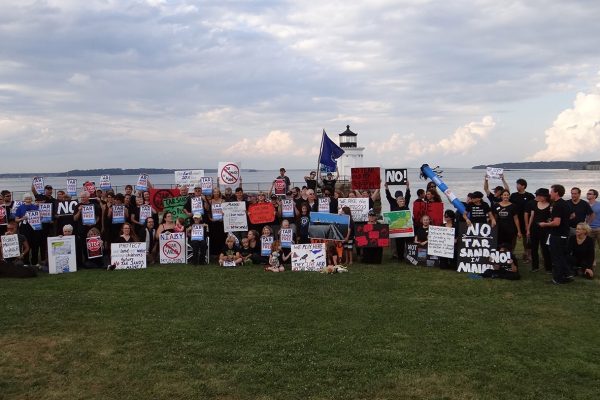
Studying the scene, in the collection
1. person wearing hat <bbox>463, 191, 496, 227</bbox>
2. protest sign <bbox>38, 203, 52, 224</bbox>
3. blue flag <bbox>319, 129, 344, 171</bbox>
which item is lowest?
person wearing hat <bbox>463, 191, 496, 227</bbox>

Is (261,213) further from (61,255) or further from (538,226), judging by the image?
(538,226)

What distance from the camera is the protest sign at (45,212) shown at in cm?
1232

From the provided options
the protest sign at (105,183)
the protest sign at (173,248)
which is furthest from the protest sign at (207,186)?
the protest sign at (105,183)

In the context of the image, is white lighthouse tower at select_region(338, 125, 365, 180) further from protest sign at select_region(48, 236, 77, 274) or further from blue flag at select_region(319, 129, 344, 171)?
protest sign at select_region(48, 236, 77, 274)

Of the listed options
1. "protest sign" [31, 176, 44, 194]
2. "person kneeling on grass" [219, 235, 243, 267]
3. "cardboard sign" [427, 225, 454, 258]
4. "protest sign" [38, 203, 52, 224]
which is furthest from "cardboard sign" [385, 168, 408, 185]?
"protest sign" [31, 176, 44, 194]

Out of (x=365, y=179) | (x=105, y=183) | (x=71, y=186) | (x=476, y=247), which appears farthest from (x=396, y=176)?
(x=71, y=186)

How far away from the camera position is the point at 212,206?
42.7ft

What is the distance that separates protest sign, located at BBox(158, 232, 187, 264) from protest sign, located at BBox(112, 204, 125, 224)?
1.16 m

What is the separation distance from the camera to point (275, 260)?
11492 mm

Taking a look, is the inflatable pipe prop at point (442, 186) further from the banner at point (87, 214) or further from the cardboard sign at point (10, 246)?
the cardboard sign at point (10, 246)

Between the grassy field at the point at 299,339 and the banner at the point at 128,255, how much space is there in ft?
5.06

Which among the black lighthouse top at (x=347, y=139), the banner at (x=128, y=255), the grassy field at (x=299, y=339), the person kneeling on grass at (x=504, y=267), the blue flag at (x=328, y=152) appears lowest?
the grassy field at (x=299, y=339)

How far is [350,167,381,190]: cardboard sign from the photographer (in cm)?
1410

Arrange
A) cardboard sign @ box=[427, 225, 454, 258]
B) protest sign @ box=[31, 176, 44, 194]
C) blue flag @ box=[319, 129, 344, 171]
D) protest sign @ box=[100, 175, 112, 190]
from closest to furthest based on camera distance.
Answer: cardboard sign @ box=[427, 225, 454, 258] → protest sign @ box=[31, 176, 44, 194] → protest sign @ box=[100, 175, 112, 190] → blue flag @ box=[319, 129, 344, 171]
